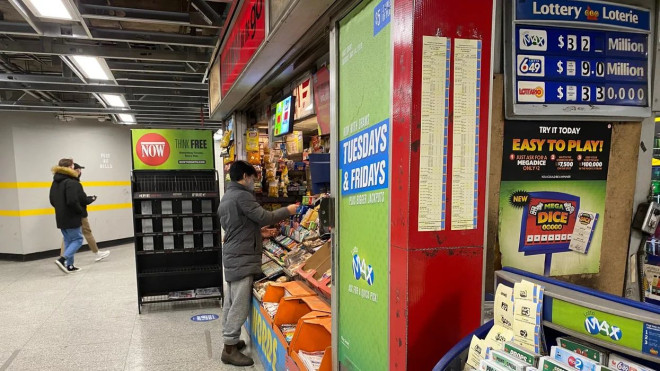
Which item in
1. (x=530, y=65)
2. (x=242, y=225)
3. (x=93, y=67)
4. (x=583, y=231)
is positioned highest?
(x=93, y=67)

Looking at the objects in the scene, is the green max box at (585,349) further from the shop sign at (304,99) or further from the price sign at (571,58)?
the shop sign at (304,99)

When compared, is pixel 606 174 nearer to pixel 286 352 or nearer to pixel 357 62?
pixel 357 62

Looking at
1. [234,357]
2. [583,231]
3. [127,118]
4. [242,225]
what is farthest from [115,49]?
[127,118]

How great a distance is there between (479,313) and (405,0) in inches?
44.7

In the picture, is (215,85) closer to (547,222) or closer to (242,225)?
(242,225)

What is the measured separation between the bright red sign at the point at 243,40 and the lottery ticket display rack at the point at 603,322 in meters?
2.20

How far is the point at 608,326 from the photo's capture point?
2.95 feet

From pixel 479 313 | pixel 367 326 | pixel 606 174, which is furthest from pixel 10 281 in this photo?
pixel 606 174

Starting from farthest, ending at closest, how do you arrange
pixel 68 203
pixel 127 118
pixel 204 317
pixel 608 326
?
pixel 127 118
pixel 68 203
pixel 204 317
pixel 608 326

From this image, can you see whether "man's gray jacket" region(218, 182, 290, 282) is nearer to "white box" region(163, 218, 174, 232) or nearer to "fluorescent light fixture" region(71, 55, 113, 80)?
"white box" region(163, 218, 174, 232)

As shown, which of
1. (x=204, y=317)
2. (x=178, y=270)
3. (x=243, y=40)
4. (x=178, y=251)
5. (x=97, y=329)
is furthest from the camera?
(x=178, y=270)

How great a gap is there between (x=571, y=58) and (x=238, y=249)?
298 centimetres

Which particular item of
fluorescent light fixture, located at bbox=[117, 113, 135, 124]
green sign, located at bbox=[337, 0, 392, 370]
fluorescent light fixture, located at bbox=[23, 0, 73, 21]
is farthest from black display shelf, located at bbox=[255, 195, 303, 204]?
fluorescent light fixture, located at bbox=[117, 113, 135, 124]

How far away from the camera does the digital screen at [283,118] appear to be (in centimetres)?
350
